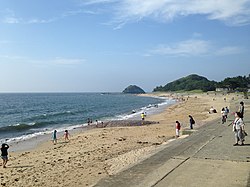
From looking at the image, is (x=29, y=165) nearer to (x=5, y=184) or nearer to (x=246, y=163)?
(x=5, y=184)

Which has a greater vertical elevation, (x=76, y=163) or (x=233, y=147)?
(x=233, y=147)

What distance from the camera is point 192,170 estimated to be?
799cm

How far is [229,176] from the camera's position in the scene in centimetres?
735

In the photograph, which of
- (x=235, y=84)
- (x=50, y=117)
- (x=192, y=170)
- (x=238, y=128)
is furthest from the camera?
(x=235, y=84)

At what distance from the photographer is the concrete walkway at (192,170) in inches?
276

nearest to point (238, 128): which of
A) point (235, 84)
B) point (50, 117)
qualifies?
point (50, 117)

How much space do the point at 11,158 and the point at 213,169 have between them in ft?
42.7

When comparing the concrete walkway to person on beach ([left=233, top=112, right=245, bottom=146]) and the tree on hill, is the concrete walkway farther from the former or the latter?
the tree on hill

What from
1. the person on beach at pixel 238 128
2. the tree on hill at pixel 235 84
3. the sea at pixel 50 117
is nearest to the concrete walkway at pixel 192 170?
the person on beach at pixel 238 128

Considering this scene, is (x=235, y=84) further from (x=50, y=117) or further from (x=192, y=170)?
(x=192, y=170)

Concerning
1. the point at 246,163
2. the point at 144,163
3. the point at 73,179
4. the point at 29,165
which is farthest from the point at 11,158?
the point at 246,163

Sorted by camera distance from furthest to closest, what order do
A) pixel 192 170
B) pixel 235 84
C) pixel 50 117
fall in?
pixel 235 84
pixel 50 117
pixel 192 170

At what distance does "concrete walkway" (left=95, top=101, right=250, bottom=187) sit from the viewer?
700cm

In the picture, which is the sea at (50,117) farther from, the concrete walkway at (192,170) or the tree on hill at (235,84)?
the tree on hill at (235,84)
